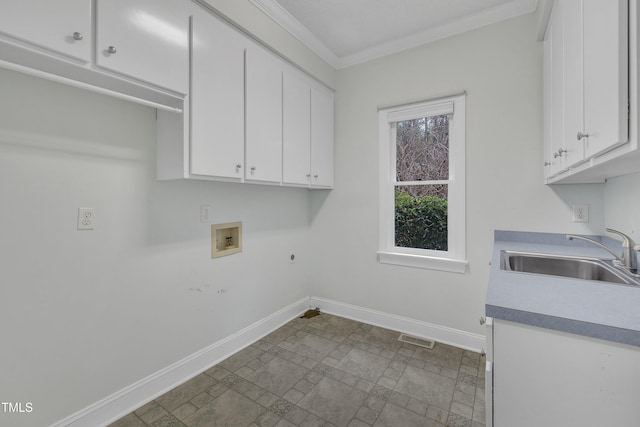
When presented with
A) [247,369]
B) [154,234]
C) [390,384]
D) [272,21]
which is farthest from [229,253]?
[272,21]

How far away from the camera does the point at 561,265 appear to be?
174 centimetres

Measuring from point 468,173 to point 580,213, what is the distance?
0.79 m

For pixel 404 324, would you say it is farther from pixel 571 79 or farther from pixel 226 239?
pixel 571 79

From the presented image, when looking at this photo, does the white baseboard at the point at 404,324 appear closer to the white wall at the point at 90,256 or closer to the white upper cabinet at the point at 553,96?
the white wall at the point at 90,256

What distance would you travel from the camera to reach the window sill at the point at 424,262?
2.45 m

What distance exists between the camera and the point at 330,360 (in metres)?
2.24

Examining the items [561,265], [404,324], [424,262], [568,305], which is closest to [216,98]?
[568,305]

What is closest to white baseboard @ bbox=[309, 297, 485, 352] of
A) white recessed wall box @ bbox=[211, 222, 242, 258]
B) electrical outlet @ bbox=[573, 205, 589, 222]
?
electrical outlet @ bbox=[573, 205, 589, 222]

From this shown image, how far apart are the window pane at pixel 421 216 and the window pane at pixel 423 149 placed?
126 millimetres

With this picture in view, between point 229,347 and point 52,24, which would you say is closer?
point 52,24

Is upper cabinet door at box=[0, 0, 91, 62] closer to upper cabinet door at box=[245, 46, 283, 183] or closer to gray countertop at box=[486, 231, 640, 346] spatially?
upper cabinet door at box=[245, 46, 283, 183]

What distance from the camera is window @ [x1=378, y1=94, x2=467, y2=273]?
246 cm

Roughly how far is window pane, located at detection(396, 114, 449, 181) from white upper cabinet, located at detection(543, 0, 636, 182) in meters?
0.87

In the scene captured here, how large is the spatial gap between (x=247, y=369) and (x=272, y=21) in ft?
8.83
